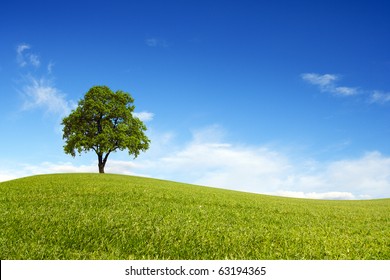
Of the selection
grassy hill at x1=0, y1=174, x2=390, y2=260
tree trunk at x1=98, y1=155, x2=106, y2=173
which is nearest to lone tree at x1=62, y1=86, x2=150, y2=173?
tree trunk at x1=98, y1=155, x2=106, y2=173

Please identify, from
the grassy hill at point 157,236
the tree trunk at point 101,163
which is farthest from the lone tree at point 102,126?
the grassy hill at point 157,236

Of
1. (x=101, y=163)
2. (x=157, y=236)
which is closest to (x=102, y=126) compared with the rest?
(x=101, y=163)

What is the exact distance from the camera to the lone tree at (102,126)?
53219mm

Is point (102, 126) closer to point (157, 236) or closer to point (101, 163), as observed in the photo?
point (101, 163)

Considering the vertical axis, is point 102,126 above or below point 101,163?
above

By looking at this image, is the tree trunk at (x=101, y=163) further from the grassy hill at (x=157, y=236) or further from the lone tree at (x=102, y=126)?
the grassy hill at (x=157, y=236)

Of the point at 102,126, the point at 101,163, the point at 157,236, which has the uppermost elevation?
the point at 102,126

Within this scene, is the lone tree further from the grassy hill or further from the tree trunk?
the grassy hill

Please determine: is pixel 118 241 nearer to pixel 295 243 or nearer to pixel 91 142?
pixel 295 243

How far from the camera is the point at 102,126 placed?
179 ft

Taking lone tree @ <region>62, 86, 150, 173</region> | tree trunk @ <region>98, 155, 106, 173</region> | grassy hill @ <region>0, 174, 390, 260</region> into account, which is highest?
lone tree @ <region>62, 86, 150, 173</region>

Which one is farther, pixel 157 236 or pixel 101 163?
pixel 101 163

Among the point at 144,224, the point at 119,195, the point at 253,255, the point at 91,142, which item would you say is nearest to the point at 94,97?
the point at 91,142

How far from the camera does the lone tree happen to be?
175ft
